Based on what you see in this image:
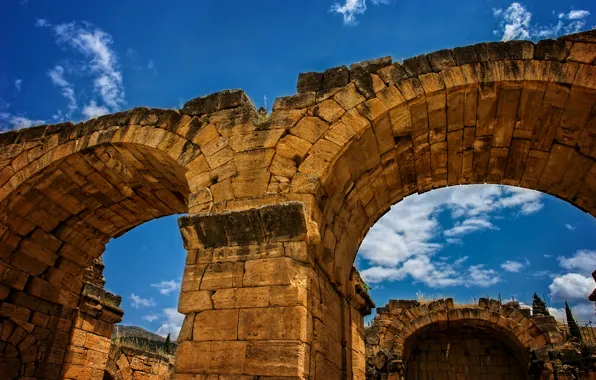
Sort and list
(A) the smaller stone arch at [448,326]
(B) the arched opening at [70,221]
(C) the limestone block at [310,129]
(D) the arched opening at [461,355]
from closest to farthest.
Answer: (C) the limestone block at [310,129]
(B) the arched opening at [70,221]
(A) the smaller stone arch at [448,326]
(D) the arched opening at [461,355]

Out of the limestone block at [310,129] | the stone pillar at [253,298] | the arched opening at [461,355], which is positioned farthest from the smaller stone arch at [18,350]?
the arched opening at [461,355]

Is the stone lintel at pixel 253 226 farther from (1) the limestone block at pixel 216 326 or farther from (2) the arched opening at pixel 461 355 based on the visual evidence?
(2) the arched opening at pixel 461 355

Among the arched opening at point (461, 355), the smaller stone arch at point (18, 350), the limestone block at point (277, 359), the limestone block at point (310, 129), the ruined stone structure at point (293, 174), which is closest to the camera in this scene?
the limestone block at point (277, 359)

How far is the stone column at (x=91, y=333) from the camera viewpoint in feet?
26.2

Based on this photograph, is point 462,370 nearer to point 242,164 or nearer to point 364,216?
point 364,216

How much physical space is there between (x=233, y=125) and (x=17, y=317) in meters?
5.10

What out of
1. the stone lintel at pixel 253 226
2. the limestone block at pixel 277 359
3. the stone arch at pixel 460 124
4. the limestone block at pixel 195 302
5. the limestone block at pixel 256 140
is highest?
the stone arch at pixel 460 124

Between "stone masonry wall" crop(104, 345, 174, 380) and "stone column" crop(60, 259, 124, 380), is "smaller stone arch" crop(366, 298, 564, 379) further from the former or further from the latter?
"stone column" crop(60, 259, 124, 380)

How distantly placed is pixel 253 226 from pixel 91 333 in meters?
6.07

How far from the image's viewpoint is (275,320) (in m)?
3.88

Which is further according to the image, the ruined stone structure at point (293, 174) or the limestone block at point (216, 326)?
the ruined stone structure at point (293, 174)

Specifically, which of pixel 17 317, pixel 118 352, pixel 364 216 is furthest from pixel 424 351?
pixel 17 317

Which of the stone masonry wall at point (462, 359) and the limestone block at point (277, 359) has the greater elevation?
the stone masonry wall at point (462, 359)

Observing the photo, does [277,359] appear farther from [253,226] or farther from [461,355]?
[461,355]
